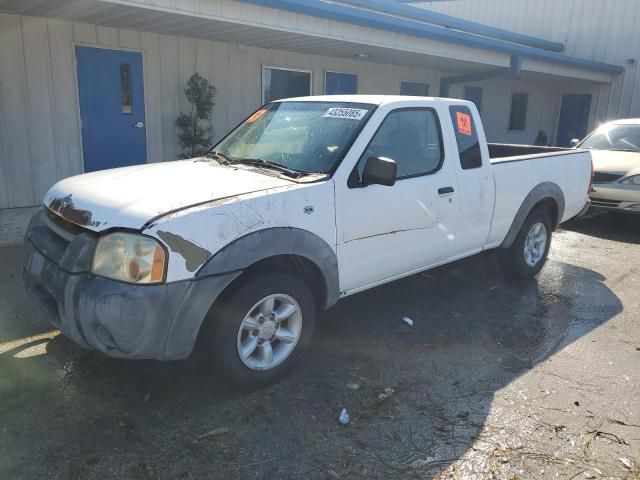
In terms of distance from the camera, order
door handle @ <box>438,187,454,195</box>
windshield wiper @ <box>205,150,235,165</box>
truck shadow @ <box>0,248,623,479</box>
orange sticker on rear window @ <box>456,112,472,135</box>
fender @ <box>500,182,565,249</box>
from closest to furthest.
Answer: truck shadow @ <box>0,248,623,479</box>, windshield wiper @ <box>205,150,235,165</box>, door handle @ <box>438,187,454,195</box>, orange sticker on rear window @ <box>456,112,472,135</box>, fender @ <box>500,182,565,249</box>

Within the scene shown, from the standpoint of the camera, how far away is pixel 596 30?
60.6 feet

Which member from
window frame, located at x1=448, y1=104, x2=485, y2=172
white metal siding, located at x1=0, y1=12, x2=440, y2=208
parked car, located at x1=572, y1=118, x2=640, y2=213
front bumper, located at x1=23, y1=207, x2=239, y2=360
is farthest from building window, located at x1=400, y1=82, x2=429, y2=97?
front bumper, located at x1=23, y1=207, x2=239, y2=360

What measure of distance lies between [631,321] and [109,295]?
4.36 metres

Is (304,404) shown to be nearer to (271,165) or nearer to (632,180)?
(271,165)

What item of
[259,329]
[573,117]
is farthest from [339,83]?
[573,117]

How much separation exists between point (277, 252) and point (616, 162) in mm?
7434

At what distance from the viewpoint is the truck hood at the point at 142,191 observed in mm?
2928

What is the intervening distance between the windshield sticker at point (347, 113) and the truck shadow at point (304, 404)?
67.0 inches

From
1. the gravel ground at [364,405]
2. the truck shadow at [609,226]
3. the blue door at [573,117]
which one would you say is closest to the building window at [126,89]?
the gravel ground at [364,405]

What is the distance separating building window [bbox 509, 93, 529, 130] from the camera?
1775cm

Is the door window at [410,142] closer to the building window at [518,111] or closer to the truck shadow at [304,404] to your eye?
the truck shadow at [304,404]

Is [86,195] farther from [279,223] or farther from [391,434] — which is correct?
[391,434]

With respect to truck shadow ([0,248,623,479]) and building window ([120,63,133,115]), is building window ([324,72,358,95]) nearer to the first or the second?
building window ([120,63,133,115])

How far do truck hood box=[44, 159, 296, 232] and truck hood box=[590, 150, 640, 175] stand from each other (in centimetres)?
678
